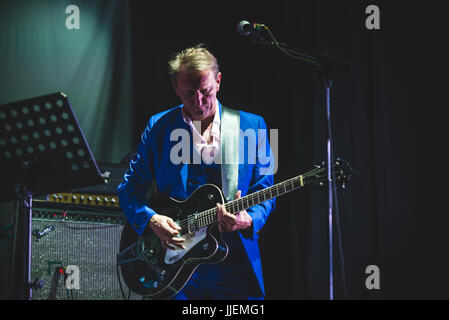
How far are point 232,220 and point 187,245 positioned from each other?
33cm

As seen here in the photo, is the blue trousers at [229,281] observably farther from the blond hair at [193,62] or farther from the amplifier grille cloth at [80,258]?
the amplifier grille cloth at [80,258]

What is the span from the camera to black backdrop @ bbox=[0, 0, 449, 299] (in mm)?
3119

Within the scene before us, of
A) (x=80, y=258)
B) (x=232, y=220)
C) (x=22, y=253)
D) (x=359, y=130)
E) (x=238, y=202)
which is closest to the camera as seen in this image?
(x=22, y=253)

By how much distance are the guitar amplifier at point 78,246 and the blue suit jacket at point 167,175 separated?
72 centimetres

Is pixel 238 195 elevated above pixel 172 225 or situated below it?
above

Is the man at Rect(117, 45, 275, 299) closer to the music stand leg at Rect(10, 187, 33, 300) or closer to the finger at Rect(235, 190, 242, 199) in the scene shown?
the finger at Rect(235, 190, 242, 199)

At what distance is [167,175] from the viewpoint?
2342 mm

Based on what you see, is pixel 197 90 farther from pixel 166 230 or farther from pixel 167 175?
pixel 166 230

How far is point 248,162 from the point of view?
7.53 feet

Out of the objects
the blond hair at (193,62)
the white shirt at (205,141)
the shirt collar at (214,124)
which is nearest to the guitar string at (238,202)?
the white shirt at (205,141)

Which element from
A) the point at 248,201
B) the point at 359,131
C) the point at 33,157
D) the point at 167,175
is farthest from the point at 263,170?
the point at 359,131

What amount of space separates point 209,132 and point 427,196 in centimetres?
168

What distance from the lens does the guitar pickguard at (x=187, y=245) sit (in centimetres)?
227
